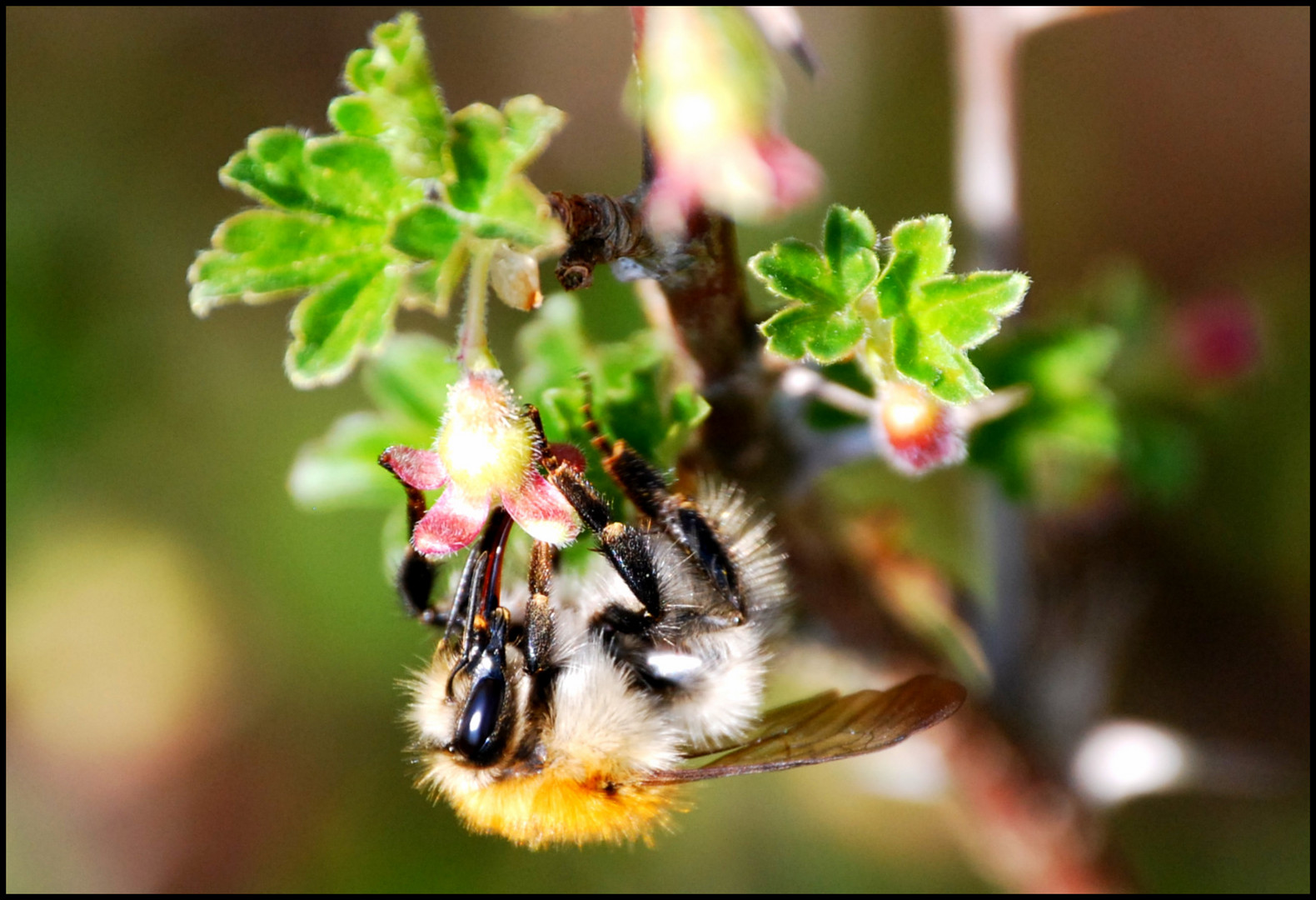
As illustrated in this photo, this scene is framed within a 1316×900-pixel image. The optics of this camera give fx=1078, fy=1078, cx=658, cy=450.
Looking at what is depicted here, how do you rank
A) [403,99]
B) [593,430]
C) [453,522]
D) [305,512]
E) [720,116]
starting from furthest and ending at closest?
[305,512], [593,430], [453,522], [403,99], [720,116]

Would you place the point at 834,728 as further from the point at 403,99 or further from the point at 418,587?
the point at 403,99

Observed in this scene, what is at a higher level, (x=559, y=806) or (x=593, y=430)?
(x=593, y=430)

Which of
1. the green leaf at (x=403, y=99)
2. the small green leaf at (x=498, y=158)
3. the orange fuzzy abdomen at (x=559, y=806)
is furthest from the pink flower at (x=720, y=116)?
the orange fuzzy abdomen at (x=559, y=806)

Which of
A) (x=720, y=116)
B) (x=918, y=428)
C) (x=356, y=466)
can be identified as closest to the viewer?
(x=720, y=116)

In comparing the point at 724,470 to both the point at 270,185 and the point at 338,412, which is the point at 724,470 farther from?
the point at 338,412

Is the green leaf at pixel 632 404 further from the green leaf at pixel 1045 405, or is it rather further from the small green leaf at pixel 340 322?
the green leaf at pixel 1045 405

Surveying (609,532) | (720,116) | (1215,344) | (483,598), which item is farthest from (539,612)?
(1215,344)

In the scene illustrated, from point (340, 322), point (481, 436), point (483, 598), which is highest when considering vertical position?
point (340, 322)
